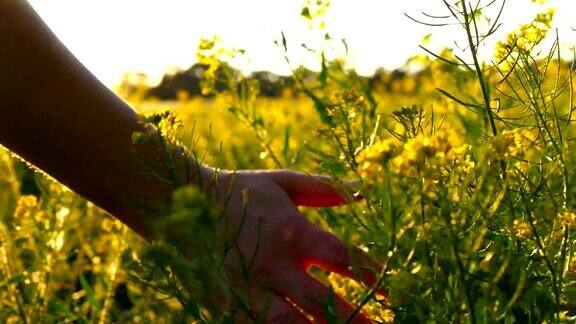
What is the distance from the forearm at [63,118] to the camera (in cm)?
195

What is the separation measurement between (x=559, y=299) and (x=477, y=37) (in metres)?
0.46

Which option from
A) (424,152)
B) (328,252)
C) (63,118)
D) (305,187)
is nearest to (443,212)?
(424,152)

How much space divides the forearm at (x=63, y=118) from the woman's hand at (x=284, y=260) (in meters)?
0.20

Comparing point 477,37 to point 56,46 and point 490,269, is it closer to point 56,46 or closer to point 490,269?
point 490,269

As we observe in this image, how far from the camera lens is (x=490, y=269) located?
1.75 metres

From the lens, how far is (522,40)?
75.1 inches

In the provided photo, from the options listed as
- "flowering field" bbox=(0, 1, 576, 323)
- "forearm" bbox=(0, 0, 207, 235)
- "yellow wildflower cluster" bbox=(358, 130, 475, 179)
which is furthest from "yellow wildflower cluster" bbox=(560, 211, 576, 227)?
"forearm" bbox=(0, 0, 207, 235)

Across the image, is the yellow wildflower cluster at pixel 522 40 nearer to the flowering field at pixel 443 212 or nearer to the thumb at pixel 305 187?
the flowering field at pixel 443 212

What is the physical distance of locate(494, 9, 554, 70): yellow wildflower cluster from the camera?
1.89 metres

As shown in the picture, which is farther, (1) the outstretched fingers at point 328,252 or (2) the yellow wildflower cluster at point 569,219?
(1) the outstretched fingers at point 328,252

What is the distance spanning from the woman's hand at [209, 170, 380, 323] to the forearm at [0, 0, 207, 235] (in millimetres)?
202

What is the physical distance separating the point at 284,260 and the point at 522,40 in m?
0.61

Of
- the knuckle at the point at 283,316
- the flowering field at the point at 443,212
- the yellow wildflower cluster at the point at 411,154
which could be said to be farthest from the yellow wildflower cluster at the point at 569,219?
the knuckle at the point at 283,316

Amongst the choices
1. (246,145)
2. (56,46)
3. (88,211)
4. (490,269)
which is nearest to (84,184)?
(56,46)
